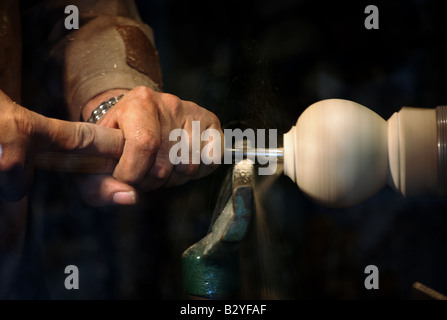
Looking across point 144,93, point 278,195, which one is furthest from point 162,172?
point 278,195

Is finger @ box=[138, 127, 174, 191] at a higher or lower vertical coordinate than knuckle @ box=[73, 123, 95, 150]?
lower

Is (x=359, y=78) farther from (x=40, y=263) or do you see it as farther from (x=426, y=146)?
(x=40, y=263)

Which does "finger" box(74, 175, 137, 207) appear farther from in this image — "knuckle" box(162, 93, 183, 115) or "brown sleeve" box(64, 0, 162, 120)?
"brown sleeve" box(64, 0, 162, 120)

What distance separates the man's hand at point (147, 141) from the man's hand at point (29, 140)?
3cm

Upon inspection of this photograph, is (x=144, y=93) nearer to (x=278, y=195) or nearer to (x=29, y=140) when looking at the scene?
(x=29, y=140)

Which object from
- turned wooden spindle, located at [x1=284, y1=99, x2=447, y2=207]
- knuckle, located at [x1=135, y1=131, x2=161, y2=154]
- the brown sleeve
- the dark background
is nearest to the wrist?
the brown sleeve

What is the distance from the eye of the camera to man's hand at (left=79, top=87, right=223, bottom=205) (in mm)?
500

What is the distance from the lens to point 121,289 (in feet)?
3.32

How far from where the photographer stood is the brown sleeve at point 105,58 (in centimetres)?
79

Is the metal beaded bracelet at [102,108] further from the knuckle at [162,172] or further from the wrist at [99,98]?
the knuckle at [162,172]

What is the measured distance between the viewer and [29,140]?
41 cm

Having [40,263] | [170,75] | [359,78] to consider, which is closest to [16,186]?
[40,263]

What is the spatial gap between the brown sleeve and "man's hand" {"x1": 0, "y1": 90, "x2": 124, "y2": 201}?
33 centimetres

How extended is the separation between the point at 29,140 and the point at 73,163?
0.06 m
